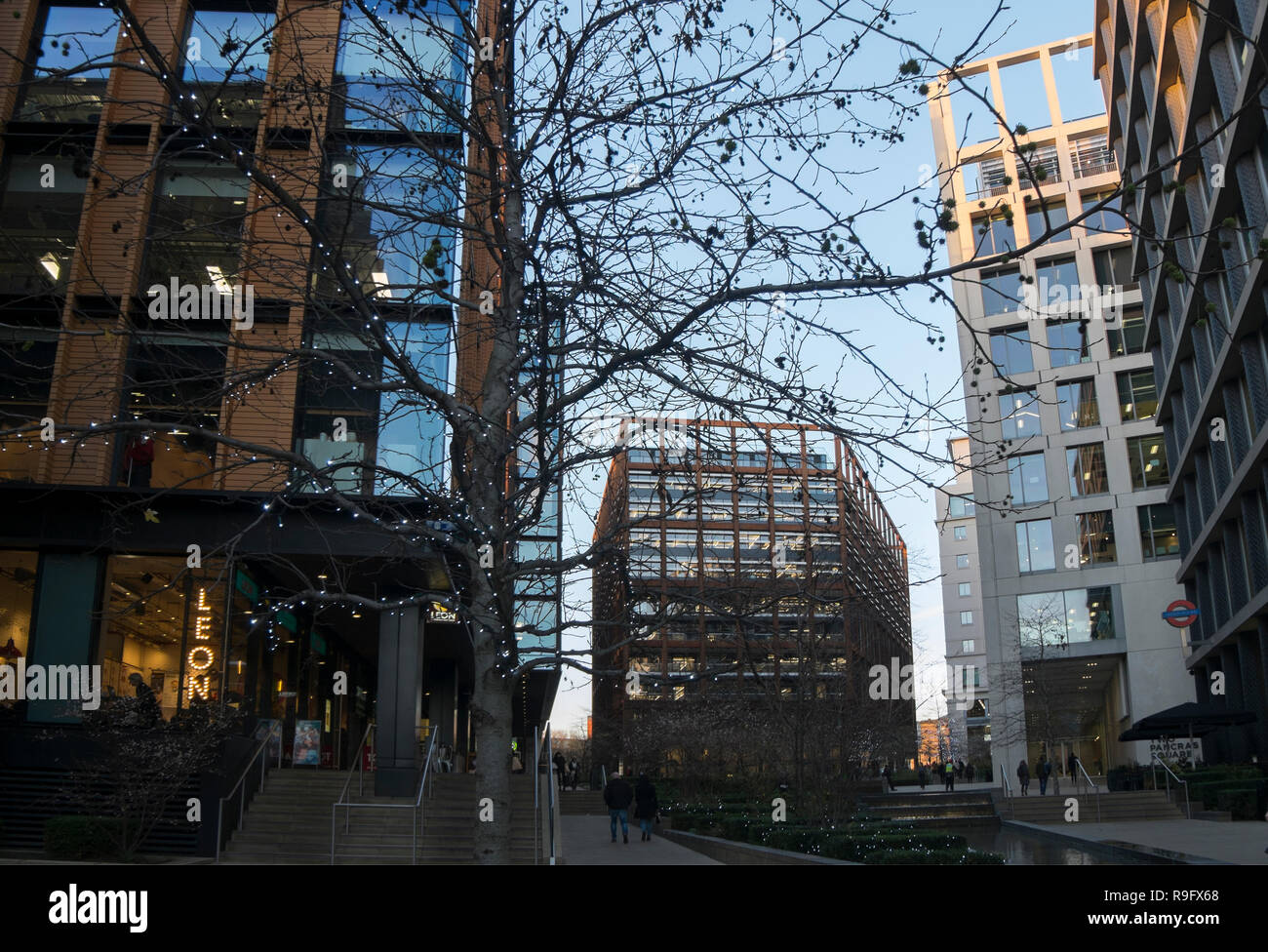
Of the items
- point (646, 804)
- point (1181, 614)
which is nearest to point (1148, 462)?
point (1181, 614)

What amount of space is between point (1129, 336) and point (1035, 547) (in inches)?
439

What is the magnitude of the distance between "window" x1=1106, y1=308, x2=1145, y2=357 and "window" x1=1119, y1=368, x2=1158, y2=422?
1104 millimetres

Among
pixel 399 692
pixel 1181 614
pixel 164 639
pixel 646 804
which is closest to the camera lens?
pixel 164 639

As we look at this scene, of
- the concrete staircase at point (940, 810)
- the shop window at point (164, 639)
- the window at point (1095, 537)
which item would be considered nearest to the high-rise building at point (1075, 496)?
the window at point (1095, 537)

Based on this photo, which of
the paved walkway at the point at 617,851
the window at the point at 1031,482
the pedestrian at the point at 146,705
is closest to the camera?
the pedestrian at the point at 146,705

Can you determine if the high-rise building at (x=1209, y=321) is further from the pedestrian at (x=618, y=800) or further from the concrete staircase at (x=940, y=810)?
the pedestrian at (x=618, y=800)

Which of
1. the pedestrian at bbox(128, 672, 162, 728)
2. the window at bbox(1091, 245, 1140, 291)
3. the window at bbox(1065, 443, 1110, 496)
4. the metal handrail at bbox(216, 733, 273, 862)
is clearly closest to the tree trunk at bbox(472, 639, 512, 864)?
the metal handrail at bbox(216, 733, 273, 862)

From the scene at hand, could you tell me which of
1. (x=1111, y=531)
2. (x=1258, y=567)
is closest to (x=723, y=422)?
(x=1258, y=567)

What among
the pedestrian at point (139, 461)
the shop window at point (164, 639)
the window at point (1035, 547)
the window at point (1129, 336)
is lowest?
the shop window at point (164, 639)

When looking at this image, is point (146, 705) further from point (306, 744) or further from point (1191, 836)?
point (1191, 836)

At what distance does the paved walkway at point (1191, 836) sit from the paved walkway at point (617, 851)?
731 cm

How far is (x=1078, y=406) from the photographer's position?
156 feet

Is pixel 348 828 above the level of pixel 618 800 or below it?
above

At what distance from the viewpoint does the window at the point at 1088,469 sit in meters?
46.5
